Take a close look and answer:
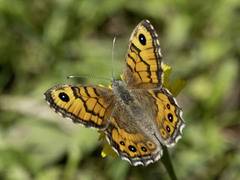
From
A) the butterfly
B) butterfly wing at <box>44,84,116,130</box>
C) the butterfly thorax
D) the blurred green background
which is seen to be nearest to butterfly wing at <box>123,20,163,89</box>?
the butterfly

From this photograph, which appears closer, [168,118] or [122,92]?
[168,118]

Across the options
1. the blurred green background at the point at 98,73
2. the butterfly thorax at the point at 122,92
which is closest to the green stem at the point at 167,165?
the butterfly thorax at the point at 122,92

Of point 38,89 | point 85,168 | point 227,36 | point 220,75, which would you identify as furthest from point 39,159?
point 227,36

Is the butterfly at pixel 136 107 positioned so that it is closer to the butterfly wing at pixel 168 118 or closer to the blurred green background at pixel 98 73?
the butterfly wing at pixel 168 118

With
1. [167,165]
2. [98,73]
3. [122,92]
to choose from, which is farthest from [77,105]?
[98,73]

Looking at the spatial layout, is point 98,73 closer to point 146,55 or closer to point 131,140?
point 146,55

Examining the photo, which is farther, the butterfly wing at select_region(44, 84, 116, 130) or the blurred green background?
the blurred green background

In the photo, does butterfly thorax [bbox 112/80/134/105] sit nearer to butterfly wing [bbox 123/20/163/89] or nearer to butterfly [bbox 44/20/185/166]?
butterfly [bbox 44/20/185/166]
